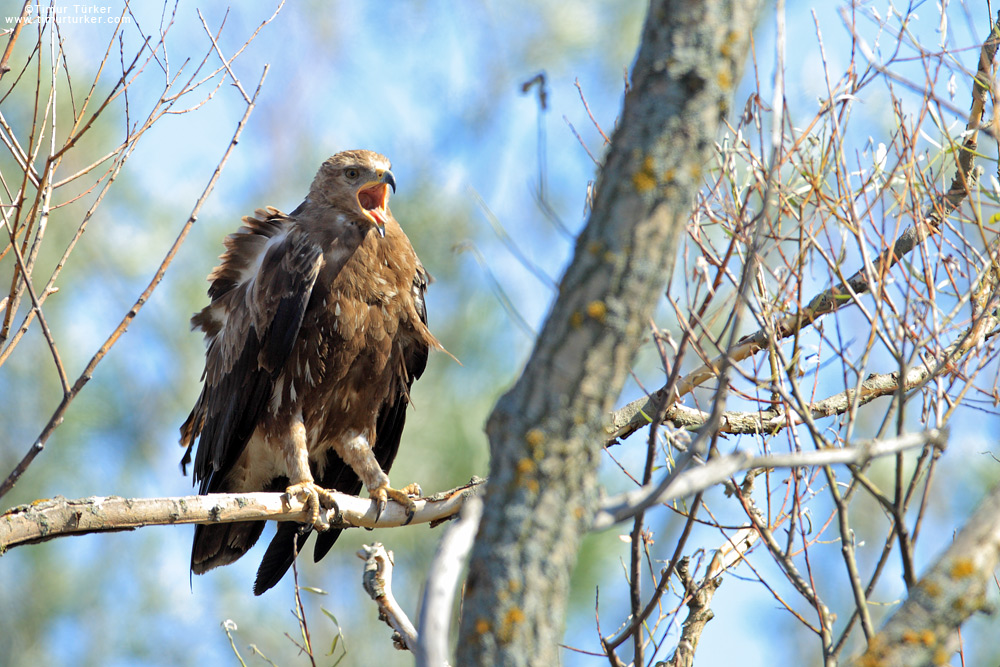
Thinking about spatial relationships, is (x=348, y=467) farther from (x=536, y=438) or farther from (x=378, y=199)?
(x=536, y=438)

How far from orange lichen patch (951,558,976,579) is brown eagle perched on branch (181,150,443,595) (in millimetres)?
2242

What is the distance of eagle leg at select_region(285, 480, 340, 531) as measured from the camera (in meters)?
3.13

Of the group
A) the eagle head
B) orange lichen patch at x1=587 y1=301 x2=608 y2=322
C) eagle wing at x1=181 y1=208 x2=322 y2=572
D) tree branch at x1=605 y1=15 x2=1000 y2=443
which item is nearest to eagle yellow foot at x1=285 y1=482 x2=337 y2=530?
eagle wing at x1=181 y1=208 x2=322 y2=572

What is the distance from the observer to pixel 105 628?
909 centimetres

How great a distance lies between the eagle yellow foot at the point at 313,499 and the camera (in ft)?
10.3

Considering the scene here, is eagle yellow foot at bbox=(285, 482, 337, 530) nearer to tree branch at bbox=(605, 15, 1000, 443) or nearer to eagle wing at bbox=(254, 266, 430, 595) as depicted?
eagle wing at bbox=(254, 266, 430, 595)

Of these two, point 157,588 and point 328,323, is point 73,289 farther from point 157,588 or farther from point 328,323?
point 328,323

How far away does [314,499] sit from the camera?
315 centimetres

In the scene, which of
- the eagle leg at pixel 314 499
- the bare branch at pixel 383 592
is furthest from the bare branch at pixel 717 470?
the eagle leg at pixel 314 499

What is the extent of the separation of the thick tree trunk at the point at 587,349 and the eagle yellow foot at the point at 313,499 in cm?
188

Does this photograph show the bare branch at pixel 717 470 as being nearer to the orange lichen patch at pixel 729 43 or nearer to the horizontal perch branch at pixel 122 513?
the orange lichen patch at pixel 729 43

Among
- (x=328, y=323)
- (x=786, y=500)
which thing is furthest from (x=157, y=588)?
(x=786, y=500)

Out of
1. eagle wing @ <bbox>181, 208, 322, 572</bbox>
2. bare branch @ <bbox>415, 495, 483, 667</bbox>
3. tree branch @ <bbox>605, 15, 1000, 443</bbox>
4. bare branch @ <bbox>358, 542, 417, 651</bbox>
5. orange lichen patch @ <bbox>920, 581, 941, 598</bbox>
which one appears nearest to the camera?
bare branch @ <bbox>415, 495, 483, 667</bbox>

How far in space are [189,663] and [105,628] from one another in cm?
97
